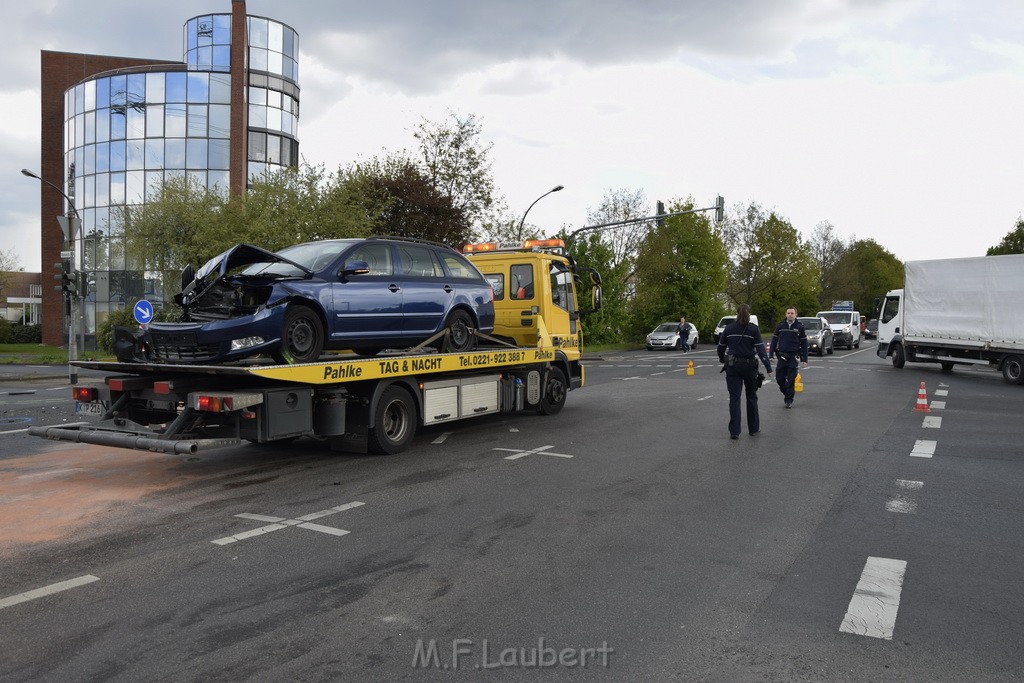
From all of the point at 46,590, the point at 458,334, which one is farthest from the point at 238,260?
the point at 46,590

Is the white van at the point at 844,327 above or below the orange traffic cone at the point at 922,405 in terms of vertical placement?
above

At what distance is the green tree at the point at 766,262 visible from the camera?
61688mm

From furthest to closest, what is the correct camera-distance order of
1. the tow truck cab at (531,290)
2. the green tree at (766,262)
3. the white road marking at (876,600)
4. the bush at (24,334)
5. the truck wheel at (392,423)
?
1. the green tree at (766,262)
2. the bush at (24,334)
3. the tow truck cab at (531,290)
4. the truck wheel at (392,423)
5. the white road marking at (876,600)

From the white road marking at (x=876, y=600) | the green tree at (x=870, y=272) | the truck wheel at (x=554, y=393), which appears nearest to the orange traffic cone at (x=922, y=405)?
the truck wheel at (x=554, y=393)

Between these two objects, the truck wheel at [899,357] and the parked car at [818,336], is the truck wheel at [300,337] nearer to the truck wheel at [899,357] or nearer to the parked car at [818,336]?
the truck wheel at [899,357]

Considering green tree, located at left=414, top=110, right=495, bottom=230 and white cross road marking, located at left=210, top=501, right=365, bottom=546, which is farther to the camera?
green tree, located at left=414, top=110, right=495, bottom=230

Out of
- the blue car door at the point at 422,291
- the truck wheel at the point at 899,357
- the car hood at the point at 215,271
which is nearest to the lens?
the car hood at the point at 215,271

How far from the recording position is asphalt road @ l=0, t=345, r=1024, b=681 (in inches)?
149

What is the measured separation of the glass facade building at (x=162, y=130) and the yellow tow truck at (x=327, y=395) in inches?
1200

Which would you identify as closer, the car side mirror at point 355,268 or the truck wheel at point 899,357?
the car side mirror at point 355,268

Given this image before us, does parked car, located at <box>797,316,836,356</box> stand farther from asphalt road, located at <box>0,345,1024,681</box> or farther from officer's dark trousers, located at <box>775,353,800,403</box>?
asphalt road, located at <box>0,345,1024,681</box>

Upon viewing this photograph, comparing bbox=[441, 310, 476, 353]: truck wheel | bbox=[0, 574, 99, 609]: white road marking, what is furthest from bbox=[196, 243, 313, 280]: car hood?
bbox=[0, 574, 99, 609]: white road marking

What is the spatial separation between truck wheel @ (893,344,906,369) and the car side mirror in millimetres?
21407

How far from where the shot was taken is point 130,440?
7.40 m
